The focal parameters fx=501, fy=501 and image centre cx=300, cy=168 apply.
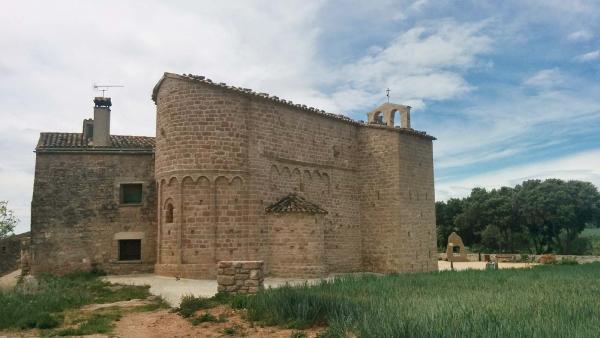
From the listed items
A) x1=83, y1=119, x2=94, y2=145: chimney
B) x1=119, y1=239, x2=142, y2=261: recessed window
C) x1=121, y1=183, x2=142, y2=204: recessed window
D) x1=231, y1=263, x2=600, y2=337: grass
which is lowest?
x1=231, y1=263, x2=600, y2=337: grass

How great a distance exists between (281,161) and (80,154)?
27.8ft

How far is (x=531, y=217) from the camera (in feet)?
143

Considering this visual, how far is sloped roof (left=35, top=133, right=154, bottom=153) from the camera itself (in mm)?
20734

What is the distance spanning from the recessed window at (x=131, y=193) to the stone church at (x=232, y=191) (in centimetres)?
4

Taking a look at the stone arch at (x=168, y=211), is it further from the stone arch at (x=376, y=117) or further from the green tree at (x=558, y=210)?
the green tree at (x=558, y=210)

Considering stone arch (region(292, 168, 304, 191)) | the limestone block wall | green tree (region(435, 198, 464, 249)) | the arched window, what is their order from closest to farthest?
the arched window, the limestone block wall, stone arch (region(292, 168, 304, 191)), green tree (region(435, 198, 464, 249))

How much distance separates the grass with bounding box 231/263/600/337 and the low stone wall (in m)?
1.05

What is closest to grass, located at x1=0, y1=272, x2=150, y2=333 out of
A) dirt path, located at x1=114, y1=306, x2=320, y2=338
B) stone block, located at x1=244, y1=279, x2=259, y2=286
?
dirt path, located at x1=114, y1=306, x2=320, y2=338

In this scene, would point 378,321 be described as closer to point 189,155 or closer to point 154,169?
point 189,155

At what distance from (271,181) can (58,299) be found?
29.0ft

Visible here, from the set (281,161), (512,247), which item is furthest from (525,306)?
(512,247)

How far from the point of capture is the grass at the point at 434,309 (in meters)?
6.80

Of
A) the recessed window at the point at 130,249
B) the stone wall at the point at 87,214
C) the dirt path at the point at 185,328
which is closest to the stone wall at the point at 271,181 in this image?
the stone wall at the point at 87,214

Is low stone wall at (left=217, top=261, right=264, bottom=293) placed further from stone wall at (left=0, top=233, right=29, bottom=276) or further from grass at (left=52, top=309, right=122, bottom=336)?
stone wall at (left=0, top=233, right=29, bottom=276)
